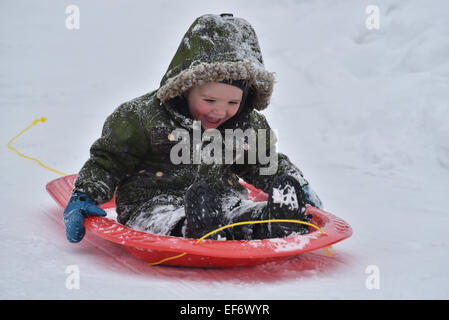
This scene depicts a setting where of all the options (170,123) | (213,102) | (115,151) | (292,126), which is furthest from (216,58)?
(292,126)

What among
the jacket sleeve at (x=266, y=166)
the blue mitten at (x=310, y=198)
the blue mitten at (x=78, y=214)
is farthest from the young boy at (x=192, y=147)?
the blue mitten at (x=310, y=198)

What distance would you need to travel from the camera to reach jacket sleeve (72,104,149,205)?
154 centimetres

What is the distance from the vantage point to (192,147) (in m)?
1.60

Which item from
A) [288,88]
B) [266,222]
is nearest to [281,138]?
[288,88]

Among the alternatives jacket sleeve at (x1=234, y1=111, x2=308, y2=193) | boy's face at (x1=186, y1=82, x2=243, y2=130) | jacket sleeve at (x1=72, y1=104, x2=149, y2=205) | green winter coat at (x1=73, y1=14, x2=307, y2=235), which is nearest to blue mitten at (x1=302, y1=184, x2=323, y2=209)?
jacket sleeve at (x1=234, y1=111, x2=308, y2=193)

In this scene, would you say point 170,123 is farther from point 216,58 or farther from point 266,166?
point 266,166

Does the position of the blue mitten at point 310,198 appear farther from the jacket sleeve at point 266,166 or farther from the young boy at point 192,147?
the young boy at point 192,147

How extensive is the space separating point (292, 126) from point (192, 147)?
1.95 metres

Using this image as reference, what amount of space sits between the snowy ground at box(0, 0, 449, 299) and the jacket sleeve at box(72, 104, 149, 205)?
0.68 ft

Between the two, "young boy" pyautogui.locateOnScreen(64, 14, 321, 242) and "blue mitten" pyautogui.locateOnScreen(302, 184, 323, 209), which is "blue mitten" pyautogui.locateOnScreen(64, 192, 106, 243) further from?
"blue mitten" pyautogui.locateOnScreen(302, 184, 323, 209)

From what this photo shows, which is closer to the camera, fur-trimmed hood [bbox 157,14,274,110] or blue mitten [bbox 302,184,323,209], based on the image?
fur-trimmed hood [bbox 157,14,274,110]

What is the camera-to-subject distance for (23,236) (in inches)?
64.3

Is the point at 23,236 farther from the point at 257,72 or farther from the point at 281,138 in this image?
the point at 281,138

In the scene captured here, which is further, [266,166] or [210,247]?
[266,166]
